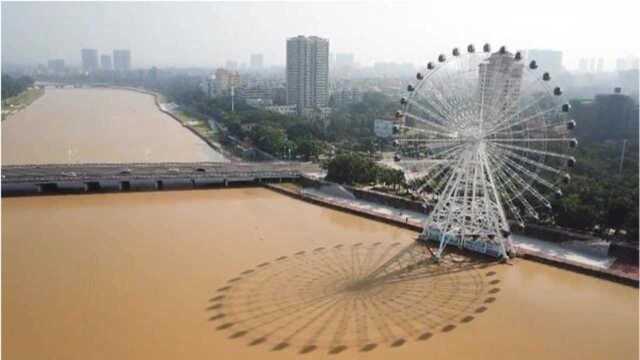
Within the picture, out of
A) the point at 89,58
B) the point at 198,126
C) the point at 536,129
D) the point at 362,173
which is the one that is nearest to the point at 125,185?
the point at 362,173

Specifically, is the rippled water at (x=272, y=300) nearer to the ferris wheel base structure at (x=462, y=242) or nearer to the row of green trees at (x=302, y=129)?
the ferris wheel base structure at (x=462, y=242)

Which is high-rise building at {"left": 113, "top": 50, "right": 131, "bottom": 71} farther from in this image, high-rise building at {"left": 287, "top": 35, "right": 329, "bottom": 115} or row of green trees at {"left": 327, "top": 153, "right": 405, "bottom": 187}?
row of green trees at {"left": 327, "top": 153, "right": 405, "bottom": 187}

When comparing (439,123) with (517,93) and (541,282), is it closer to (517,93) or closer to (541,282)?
(517,93)

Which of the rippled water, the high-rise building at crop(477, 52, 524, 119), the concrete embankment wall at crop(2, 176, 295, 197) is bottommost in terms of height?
the rippled water

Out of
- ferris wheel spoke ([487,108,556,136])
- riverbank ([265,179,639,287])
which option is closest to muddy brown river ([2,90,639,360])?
riverbank ([265,179,639,287])

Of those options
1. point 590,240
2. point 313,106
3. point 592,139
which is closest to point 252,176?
point 590,240

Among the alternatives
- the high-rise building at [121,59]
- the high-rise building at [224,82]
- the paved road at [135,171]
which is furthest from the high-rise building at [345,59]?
the paved road at [135,171]
